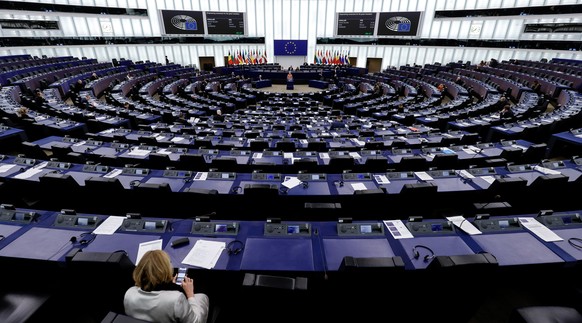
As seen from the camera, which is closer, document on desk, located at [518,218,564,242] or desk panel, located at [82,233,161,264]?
desk panel, located at [82,233,161,264]

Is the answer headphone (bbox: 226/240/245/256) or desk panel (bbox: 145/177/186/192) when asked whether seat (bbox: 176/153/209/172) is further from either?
headphone (bbox: 226/240/245/256)

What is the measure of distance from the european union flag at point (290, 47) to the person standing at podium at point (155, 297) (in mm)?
38041

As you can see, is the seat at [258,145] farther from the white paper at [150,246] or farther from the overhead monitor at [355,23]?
the overhead monitor at [355,23]

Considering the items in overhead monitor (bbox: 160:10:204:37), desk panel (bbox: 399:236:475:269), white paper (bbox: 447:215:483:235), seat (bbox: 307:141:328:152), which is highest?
overhead monitor (bbox: 160:10:204:37)

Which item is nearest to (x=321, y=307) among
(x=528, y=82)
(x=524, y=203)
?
(x=524, y=203)

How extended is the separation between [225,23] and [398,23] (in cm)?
2144

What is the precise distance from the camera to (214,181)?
18.4 feet

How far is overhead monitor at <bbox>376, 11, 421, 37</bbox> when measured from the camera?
103ft

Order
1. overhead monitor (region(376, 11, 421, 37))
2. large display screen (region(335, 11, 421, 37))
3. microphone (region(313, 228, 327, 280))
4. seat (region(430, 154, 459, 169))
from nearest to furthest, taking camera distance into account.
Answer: microphone (region(313, 228, 327, 280))
seat (region(430, 154, 459, 169))
overhead monitor (region(376, 11, 421, 37))
large display screen (region(335, 11, 421, 37))

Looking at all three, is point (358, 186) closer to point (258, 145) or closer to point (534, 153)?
point (258, 145)

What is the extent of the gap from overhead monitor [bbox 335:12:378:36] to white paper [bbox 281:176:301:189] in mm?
33687

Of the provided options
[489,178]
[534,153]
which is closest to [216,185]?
[489,178]

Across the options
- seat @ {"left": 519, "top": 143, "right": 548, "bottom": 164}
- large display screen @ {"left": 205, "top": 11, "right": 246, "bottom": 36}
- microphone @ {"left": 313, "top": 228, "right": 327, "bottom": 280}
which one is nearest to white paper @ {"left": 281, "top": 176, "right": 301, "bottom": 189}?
microphone @ {"left": 313, "top": 228, "right": 327, "bottom": 280}

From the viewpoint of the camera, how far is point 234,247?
355 cm
